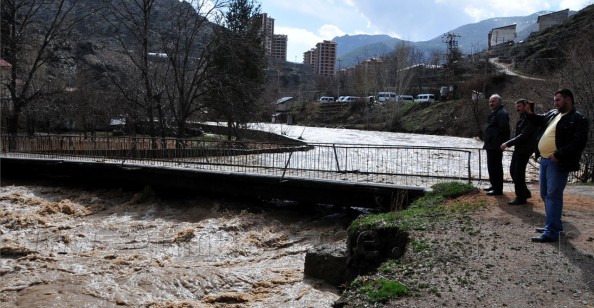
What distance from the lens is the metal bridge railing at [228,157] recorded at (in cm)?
1678

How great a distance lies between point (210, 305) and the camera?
770 centimetres

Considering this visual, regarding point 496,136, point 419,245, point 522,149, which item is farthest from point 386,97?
point 419,245

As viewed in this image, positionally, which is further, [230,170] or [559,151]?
[230,170]

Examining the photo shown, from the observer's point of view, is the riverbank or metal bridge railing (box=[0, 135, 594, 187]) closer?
the riverbank

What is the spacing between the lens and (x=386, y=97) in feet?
329

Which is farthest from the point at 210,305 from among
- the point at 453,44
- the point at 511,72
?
the point at 453,44

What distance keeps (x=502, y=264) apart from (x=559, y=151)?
1932mm

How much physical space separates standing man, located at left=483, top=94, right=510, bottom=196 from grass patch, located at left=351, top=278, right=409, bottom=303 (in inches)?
203

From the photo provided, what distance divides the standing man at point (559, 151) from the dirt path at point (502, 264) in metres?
0.42

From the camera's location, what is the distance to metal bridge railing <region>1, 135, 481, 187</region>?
16.8m

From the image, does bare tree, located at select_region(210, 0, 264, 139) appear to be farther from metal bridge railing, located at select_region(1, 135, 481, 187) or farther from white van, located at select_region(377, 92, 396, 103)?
white van, located at select_region(377, 92, 396, 103)

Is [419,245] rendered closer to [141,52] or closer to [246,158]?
[246,158]

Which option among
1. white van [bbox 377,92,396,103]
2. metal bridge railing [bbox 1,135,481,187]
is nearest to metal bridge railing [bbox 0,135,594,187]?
metal bridge railing [bbox 1,135,481,187]

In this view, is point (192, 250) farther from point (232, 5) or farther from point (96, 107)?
point (96, 107)
